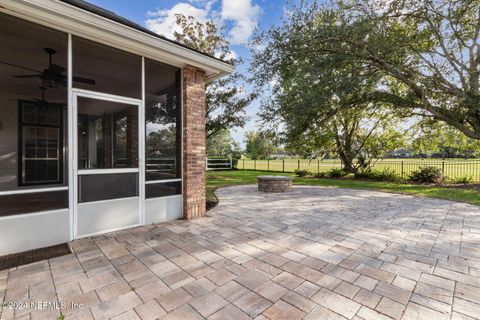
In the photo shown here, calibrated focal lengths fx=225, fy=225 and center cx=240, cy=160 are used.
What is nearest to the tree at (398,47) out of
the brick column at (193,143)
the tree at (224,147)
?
the brick column at (193,143)

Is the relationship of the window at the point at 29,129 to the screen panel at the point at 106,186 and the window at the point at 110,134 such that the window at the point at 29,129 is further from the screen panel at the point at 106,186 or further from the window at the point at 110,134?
the screen panel at the point at 106,186

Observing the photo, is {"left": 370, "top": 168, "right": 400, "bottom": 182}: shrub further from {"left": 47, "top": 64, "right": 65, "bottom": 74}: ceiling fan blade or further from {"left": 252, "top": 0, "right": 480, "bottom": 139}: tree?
{"left": 47, "top": 64, "right": 65, "bottom": 74}: ceiling fan blade

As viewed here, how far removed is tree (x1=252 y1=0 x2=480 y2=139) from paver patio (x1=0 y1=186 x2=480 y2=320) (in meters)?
5.63

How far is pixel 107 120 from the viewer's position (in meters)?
4.14

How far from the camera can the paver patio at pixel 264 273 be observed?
189cm

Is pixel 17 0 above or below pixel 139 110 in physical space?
above

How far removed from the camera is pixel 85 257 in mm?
2836

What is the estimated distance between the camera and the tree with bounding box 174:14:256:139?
11.7 m

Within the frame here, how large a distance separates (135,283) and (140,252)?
763mm

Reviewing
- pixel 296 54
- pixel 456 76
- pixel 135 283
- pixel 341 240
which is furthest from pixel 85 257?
pixel 456 76

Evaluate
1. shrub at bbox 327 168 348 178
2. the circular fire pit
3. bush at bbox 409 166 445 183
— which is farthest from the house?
bush at bbox 409 166 445 183

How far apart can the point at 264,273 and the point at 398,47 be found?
830 cm

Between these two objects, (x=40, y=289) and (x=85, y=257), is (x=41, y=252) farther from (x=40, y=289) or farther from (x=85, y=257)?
(x=40, y=289)

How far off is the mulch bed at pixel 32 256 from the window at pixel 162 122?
60.8 inches
